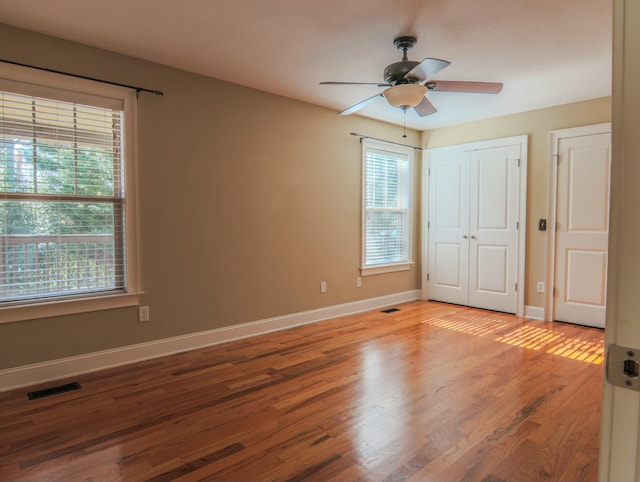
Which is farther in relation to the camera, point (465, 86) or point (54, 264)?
point (465, 86)

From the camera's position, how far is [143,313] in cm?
326

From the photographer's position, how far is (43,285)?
2838 mm

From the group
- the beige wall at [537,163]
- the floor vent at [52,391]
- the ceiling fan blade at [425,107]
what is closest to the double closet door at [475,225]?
the beige wall at [537,163]

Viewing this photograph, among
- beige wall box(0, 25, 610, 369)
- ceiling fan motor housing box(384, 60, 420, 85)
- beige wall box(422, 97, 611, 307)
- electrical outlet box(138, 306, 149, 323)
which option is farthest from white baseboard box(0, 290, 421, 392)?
ceiling fan motor housing box(384, 60, 420, 85)

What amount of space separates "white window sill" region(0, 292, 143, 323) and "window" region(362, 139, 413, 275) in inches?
112

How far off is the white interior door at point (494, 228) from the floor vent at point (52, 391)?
4.55 metres

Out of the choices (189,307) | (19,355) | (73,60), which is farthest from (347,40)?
(19,355)

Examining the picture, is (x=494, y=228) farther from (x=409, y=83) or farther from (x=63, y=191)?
(x=63, y=191)

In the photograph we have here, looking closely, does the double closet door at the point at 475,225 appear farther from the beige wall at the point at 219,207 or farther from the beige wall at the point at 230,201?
the beige wall at the point at 219,207

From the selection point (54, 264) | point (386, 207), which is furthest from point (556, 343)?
point (54, 264)

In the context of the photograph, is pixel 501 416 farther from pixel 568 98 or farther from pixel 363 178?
pixel 568 98

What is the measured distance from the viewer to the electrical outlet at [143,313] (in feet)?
10.6

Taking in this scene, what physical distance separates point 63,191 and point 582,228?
5015mm

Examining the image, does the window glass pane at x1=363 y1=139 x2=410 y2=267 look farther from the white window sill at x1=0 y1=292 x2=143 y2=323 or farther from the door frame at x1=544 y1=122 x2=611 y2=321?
the white window sill at x1=0 y1=292 x2=143 y2=323
